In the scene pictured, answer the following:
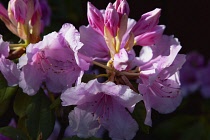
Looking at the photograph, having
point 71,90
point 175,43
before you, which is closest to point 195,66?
point 175,43

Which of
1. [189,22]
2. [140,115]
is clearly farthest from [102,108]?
[189,22]

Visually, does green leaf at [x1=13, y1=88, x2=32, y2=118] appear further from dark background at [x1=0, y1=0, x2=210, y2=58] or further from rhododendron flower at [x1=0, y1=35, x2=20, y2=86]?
dark background at [x1=0, y1=0, x2=210, y2=58]

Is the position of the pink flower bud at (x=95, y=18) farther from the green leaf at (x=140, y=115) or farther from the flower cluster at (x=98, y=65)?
the green leaf at (x=140, y=115)

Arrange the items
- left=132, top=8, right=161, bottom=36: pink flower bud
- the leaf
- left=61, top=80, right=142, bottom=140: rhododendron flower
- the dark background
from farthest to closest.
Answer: the dark background
the leaf
left=132, top=8, right=161, bottom=36: pink flower bud
left=61, top=80, right=142, bottom=140: rhododendron flower

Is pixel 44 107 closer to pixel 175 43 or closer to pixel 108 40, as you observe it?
pixel 108 40

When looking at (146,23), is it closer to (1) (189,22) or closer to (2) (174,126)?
(2) (174,126)

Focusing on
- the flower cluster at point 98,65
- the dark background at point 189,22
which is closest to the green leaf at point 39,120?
the flower cluster at point 98,65

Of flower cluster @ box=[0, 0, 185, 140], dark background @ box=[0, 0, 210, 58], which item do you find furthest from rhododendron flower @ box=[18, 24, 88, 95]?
dark background @ box=[0, 0, 210, 58]
